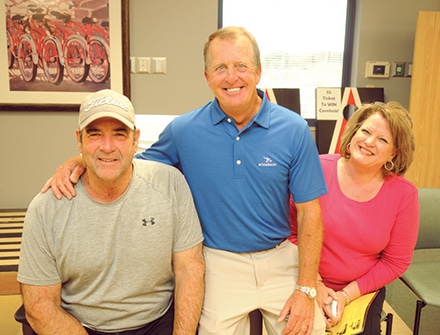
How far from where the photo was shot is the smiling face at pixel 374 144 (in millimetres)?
1604

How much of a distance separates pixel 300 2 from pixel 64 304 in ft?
10.2

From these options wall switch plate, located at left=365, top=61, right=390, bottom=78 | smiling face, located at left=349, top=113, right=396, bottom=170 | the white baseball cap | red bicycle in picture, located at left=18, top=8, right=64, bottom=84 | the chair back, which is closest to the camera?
the white baseball cap

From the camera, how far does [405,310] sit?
104 inches

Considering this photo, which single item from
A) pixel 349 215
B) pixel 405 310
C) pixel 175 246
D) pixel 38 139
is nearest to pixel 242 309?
pixel 175 246

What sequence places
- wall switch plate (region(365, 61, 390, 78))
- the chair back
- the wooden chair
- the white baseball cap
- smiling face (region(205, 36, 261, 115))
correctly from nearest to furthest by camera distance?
the white baseball cap, smiling face (region(205, 36, 261, 115)), the wooden chair, the chair back, wall switch plate (region(365, 61, 390, 78))

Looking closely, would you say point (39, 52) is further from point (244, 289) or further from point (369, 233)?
point (369, 233)

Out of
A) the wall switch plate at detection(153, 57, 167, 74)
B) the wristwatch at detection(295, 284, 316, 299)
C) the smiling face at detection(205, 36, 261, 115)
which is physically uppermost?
the wall switch plate at detection(153, 57, 167, 74)

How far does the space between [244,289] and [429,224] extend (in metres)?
1.17

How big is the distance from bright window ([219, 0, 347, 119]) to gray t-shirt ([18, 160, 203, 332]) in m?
2.41

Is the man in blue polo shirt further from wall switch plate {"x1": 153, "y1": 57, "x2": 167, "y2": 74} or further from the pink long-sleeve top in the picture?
wall switch plate {"x1": 153, "y1": 57, "x2": 167, "y2": 74}

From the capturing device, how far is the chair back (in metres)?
2.12

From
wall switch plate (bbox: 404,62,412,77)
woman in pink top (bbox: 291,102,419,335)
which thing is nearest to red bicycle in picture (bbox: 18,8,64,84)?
woman in pink top (bbox: 291,102,419,335)

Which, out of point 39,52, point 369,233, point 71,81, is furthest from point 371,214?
point 39,52

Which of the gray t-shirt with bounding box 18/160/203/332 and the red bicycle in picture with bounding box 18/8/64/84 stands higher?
the red bicycle in picture with bounding box 18/8/64/84
